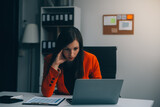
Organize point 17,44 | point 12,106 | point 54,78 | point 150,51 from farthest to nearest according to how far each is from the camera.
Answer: point 17,44 → point 150,51 → point 54,78 → point 12,106

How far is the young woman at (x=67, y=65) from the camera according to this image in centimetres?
187

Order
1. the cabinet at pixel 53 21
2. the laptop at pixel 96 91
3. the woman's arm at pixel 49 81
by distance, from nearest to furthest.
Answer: the laptop at pixel 96 91 < the woman's arm at pixel 49 81 < the cabinet at pixel 53 21

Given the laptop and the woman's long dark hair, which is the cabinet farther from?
the laptop

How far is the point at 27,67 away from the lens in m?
4.23

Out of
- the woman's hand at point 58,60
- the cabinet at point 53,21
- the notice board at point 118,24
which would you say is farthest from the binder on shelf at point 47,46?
the woman's hand at point 58,60

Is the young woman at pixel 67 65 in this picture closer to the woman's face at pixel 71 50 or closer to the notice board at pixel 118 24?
the woman's face at pixel 71 50

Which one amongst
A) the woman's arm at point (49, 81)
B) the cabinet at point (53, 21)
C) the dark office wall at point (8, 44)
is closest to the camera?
the woman's arm at point (49, 81)

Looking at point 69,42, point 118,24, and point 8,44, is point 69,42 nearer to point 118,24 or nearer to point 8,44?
point 118,24

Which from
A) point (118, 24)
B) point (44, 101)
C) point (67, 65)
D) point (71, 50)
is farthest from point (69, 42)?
point (118, 24)

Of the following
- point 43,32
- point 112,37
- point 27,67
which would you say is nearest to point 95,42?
point 112,37

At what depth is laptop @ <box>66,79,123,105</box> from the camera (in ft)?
4.83

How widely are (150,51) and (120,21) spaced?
2.17 ft

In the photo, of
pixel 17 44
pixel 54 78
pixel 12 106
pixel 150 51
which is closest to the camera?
pixel 12 106

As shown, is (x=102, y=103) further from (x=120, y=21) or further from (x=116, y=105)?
(x=120, y=21)
